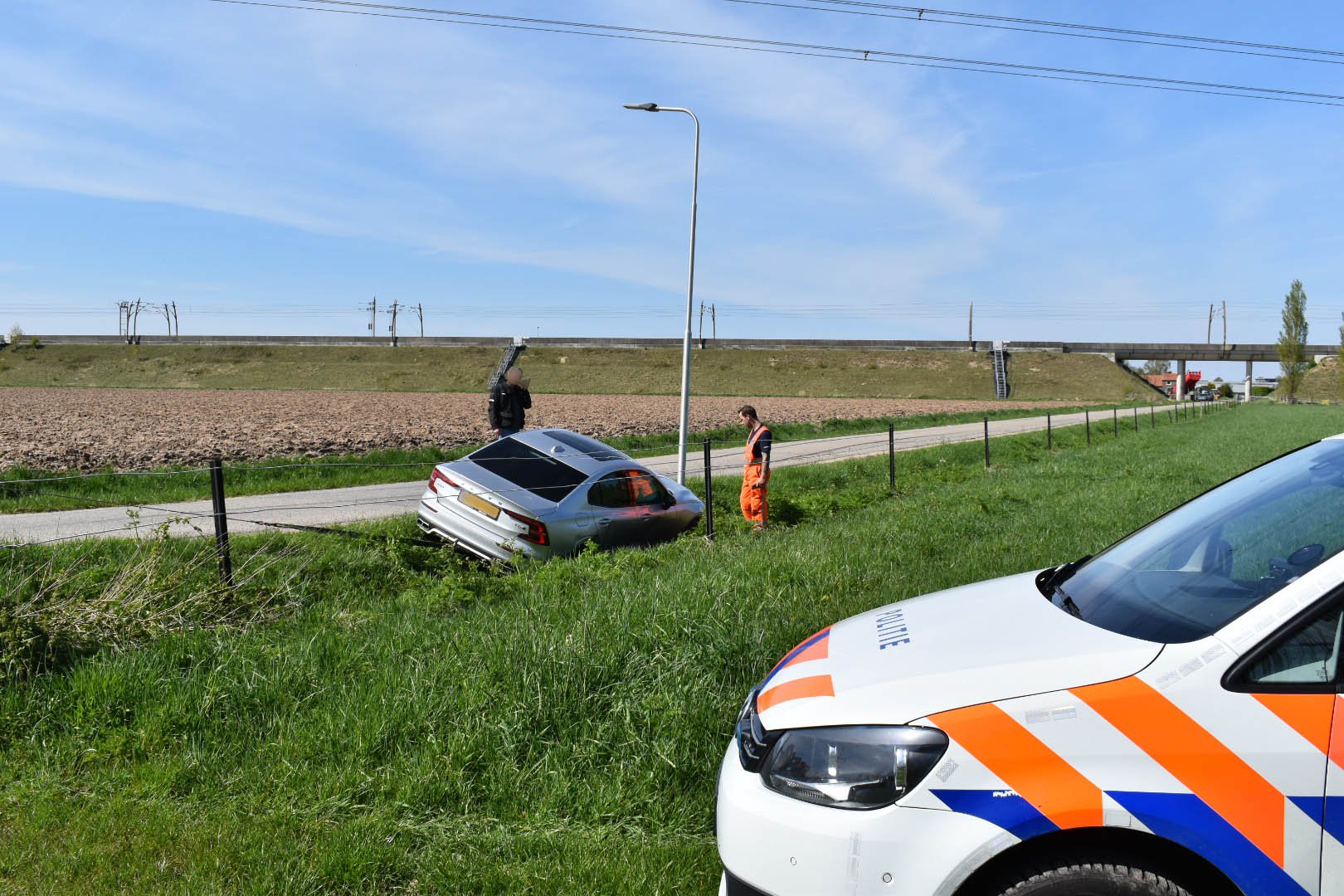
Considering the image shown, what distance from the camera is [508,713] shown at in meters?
4.18

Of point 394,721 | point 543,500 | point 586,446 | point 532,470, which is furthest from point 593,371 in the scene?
point 394,721

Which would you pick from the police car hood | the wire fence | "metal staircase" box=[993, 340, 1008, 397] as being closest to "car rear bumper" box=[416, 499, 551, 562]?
the wire fence

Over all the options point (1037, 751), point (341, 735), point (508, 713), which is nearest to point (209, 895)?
point (341, 735)

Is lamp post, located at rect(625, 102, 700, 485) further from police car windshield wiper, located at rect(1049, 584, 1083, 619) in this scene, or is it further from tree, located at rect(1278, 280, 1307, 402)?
tree, located at rect(1278, 280, 1307, 402)

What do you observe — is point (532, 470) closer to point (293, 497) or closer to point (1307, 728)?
point (293, 497)

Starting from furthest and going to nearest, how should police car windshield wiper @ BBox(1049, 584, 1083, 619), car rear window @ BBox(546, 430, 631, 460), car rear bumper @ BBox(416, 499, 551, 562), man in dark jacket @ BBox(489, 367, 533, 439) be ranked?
man in dark jacket @ BBox(489, 367, 533, 439)
car rear window @ BBox(546, 430, 631, 460)
car rear bumper @ BBox(416, 499, 551, 562)
police car windshield wiper @ BBox(1049, 584, 1083, 619)

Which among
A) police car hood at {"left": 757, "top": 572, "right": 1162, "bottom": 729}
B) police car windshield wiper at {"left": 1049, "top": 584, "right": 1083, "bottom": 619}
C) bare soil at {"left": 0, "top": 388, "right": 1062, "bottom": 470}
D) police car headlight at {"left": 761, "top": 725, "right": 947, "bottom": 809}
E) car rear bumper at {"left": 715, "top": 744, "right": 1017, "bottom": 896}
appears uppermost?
police car windshield wiper at {"left": 1049, "top": 584, "right": 1083, "bottom": 619}

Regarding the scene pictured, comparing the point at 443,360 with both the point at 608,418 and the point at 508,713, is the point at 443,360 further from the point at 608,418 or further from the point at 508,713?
the point at 508,713

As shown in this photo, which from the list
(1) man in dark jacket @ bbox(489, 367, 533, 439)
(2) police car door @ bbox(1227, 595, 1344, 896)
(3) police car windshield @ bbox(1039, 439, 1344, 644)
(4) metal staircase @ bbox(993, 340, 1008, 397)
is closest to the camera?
(2) police car door @ bbox(1227, 595, 1344, 896)

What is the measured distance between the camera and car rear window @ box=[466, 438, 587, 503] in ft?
31.1

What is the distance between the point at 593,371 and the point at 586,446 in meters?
75.0

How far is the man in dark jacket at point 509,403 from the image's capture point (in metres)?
13.7

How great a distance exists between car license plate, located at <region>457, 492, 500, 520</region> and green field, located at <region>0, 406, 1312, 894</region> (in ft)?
4.72

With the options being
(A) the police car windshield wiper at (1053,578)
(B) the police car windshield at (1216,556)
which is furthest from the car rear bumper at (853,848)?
(A) the police car windshield wiper at (1053,578)
